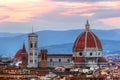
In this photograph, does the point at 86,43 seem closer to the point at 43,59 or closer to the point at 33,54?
the point at 43,59

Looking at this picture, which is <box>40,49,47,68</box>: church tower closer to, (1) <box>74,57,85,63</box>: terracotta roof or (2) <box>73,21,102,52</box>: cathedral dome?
(1) <box>74,57,85,63</box>: terracotta roof

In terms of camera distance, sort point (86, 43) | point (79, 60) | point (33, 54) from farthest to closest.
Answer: point (86, 43) < point (79, 60) < point (33, 54)

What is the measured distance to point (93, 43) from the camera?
144 m

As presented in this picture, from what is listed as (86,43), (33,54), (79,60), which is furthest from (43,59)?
(86,43)

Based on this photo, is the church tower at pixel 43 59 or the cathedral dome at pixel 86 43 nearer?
the church tower at pixel 43 59

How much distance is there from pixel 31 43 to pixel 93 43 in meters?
13.2

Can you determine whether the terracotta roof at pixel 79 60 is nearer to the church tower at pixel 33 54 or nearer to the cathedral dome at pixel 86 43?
the cathedral dome at pixel 86 43

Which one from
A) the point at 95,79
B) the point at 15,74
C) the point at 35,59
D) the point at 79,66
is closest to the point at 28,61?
the point at 35,59

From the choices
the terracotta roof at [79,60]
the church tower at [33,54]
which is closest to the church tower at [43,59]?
the church tower at [33,54]

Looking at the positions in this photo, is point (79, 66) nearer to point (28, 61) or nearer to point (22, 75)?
point (28, 61)

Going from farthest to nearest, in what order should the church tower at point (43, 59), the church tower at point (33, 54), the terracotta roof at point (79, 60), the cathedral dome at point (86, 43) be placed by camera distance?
the cathedral dome at point (86, 43), the terracotta roof at point (79, 60), the church tower at point (43, 59), the church tower at point (33, 54)

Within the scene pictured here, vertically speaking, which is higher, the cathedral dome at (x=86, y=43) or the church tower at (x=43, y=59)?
the cathedral dome at (x=86, y=43)

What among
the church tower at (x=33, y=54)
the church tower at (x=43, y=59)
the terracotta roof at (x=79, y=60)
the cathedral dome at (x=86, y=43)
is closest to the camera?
the church tower at (x=33, y=54)

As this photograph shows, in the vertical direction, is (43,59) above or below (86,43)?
below
